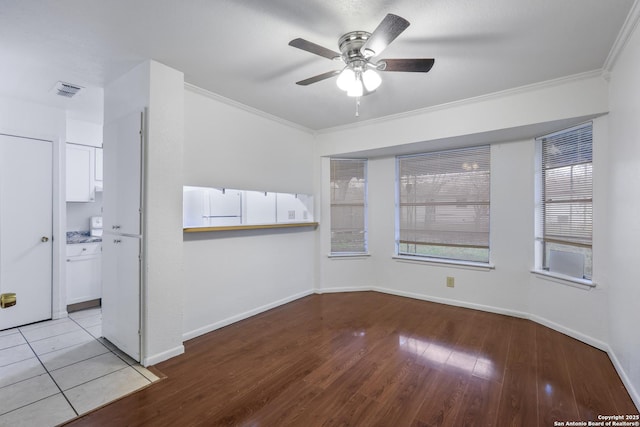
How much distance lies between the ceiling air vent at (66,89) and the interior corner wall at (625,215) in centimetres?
464

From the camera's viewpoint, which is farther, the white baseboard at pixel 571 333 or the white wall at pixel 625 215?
the white baseboard at pixel 571 333

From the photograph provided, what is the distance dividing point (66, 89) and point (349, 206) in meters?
3.65

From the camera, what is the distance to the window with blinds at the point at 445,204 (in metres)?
3.82

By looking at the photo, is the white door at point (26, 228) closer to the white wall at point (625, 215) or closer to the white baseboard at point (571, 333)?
the white wall at point (625, 215)

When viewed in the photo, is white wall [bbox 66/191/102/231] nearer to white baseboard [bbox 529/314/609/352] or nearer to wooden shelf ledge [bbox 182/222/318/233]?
wooden shelf ledge [bbox 182/222/318/233]

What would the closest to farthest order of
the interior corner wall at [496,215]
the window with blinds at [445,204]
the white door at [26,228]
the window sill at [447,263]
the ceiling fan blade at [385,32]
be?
the ceiling fan blade at [385,32]
the interior corner wall at [496,215]
the white door at [26,228]
the window sill at [447,263]
the window with blinds at [445,204]

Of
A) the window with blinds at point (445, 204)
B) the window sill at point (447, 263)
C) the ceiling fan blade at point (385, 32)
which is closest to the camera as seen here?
the ceiling fan blade at point (385, 32)

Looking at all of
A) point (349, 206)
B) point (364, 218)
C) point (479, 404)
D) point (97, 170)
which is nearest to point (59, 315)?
point (97, 170)

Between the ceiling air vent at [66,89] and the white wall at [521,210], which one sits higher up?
the ceiling air vent at [66,89]

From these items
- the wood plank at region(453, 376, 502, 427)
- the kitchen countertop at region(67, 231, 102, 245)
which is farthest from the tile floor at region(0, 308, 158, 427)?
the wood plank at region(453, 376, 502, 427)

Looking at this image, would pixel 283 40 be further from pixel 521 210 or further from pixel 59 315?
pixel 59 315

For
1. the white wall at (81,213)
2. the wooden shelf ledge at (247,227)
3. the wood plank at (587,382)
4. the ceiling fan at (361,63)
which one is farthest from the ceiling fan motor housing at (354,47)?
the white wall at (81,213)

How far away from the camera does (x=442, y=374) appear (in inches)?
89.4

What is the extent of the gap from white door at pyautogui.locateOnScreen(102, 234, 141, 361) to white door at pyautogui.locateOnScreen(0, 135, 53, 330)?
47.0 inches
